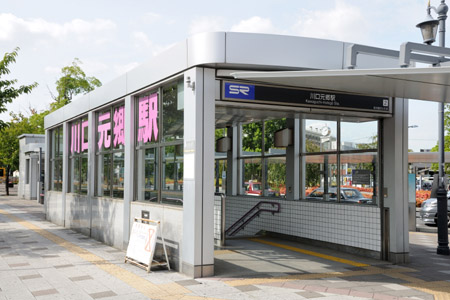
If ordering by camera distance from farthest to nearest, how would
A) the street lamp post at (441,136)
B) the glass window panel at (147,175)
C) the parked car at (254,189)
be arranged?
the parked car at (254,189) < the glass window panel at (147,175) < the street lamp post at (441,136)

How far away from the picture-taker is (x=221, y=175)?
15594 mm

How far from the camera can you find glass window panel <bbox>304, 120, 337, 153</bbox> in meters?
11.2

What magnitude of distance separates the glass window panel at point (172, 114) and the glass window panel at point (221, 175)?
6.39 m

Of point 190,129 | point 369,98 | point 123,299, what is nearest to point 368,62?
point 369,98

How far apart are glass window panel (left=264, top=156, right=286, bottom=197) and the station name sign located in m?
3.89

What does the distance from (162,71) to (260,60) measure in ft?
6.63

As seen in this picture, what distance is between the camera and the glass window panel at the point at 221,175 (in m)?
15.3

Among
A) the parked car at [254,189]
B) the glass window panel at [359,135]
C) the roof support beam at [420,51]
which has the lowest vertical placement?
the parked car at [254,189]

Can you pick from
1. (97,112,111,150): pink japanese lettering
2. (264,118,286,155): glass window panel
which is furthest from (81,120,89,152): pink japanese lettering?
(264,118,286,155): glass window panel

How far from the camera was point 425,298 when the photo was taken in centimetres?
661

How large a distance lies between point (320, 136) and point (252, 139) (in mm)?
3408

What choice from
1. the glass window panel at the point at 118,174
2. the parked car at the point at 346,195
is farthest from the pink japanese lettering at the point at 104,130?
the parked car at the point at 346,195

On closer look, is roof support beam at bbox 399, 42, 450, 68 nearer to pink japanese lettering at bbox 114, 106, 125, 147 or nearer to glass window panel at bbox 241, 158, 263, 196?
pink japanese lettering at bbox 114, 106, 125, 147

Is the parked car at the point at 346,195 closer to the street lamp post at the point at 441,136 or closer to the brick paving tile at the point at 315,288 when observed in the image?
the street lamp post at the point at 441,136
